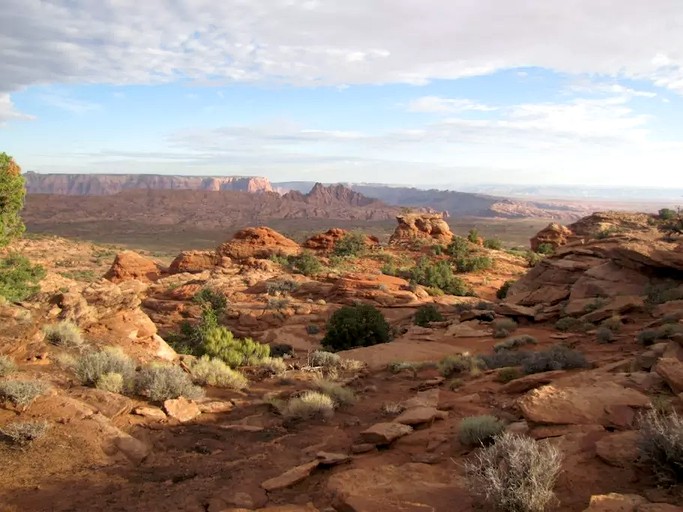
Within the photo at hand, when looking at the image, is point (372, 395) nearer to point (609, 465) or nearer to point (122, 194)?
point (609, 465)

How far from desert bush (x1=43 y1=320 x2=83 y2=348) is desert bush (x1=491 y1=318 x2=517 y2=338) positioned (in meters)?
10.9

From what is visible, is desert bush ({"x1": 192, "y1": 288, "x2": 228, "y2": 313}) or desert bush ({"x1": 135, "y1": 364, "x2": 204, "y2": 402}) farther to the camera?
desert bush ({"x1": 192, "y1": 288, "x2": 228, "y2": 313})

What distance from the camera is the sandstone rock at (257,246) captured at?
3300 cm

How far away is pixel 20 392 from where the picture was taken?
646cm

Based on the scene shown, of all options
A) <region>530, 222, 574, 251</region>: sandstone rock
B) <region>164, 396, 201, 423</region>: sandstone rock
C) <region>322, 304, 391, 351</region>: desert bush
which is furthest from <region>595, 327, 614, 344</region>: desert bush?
<region>530, 222, 574, 251</region>: sandstone rock

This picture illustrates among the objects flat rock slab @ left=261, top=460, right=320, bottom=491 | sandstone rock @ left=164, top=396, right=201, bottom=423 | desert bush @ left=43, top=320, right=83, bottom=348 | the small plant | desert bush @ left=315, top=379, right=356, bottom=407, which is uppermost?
desert bush @ left=43, top=320, right=83, bottom=348

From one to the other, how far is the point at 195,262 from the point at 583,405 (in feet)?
95.7

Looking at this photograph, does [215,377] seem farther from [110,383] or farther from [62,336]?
[62,336]

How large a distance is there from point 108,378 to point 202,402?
4.79 ft

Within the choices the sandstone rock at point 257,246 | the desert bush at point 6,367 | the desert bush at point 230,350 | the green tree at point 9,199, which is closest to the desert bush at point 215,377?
the desert bush at point 230,350

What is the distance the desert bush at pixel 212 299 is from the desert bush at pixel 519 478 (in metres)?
16.1

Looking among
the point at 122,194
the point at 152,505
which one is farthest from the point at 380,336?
the point at 122,194

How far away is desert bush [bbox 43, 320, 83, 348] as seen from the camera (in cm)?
938

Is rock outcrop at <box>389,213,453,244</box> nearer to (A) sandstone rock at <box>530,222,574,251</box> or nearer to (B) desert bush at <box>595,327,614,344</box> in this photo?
(A) sandstone rock at <box>530,222,574,251</box>
